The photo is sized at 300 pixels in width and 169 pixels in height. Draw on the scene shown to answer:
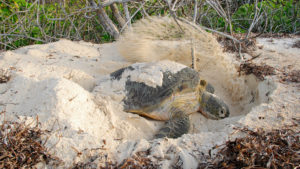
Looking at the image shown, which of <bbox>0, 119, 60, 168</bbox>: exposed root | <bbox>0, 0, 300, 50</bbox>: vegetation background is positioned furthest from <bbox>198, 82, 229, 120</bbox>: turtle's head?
<bbox>0, 0, 300, 50</bbox>: vegetation background

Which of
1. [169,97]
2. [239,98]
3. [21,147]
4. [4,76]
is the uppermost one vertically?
[4,76]

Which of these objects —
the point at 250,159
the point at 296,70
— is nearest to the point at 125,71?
the point at 250,159

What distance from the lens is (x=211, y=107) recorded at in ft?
6.72

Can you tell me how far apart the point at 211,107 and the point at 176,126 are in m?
0.44

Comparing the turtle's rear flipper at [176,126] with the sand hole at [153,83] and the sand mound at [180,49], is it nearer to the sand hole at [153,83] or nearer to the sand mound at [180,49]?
the sand hole at [153,83]

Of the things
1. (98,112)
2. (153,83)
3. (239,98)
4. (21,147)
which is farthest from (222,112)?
(21,147)

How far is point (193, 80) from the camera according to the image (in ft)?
6.72

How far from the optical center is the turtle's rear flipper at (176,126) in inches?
68.9

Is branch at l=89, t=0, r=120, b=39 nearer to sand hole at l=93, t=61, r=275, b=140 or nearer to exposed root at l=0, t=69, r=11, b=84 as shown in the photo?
sand hole at l=93, t=61, r=275, b=140

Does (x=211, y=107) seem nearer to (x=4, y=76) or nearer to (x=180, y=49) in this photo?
(x=180, y=49)

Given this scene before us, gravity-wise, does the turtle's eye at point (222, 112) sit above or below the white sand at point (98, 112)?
below

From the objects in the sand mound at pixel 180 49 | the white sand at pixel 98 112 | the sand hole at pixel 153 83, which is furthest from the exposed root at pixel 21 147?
the sand mound at pixel 180 49

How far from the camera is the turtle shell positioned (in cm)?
191

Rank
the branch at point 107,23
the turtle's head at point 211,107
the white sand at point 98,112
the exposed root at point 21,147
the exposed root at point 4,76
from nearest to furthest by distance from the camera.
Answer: the exposed root at point 21,147 < the white sand at point 98,112 < the exposed root at point 4,76 < the turtle's head at point 211,107 < the branch at point 107,23
